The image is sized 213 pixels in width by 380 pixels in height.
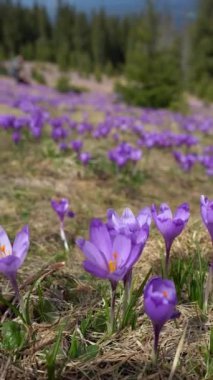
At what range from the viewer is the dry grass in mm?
1254

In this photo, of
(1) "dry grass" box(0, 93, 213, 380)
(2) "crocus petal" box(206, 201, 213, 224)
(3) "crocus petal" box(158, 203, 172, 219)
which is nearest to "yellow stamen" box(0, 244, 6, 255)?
(1) "dry grass" box(0, 93, 213, 380)

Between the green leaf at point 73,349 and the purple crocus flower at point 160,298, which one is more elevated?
the purple crocus flower at point 160,298

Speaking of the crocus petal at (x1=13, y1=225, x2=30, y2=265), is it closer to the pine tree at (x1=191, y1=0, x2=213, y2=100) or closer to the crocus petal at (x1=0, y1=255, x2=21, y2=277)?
the crocus petal at (x1=0, y1=255, x2=21, y2=277)

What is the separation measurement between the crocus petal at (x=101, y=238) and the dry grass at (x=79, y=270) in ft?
1.06

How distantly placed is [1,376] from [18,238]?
1.22 feet

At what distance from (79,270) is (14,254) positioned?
2.81 feet

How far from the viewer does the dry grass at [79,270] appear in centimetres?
125

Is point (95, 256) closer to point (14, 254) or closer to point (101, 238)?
point (101, 238)

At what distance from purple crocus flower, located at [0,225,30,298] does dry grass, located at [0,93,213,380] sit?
0.24 metres

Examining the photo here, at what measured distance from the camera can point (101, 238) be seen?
121 centimetres

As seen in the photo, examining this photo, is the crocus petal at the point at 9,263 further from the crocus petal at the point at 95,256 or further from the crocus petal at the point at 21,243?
the crocus petal at the point at 95,256

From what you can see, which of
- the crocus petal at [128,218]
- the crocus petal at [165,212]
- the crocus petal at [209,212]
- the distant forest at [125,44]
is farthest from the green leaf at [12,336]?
the distant forest at [125,44]

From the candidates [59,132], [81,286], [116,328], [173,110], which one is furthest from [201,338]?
[173,110]

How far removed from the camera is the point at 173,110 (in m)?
14.7
